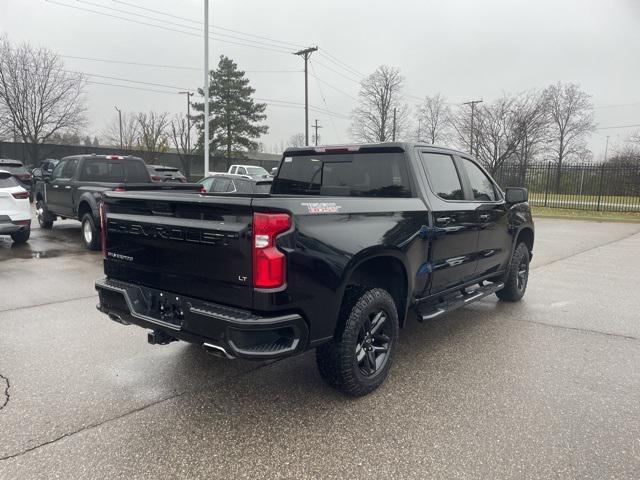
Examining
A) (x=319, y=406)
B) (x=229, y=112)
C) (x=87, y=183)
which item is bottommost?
(x=319, y=406)

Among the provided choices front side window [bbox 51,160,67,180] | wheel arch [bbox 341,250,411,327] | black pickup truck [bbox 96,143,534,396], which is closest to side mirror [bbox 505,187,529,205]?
black pickup truck [bbox 96,143,534,396]

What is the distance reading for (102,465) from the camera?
2.68m

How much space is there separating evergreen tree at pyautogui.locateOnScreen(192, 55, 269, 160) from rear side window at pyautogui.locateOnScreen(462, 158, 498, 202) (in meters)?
41.6

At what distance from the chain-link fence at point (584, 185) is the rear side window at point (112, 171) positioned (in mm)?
18911

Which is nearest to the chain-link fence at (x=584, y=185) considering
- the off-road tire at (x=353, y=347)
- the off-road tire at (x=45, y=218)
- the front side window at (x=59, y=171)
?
the front side window at (x=59, y=171)

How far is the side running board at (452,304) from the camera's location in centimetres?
423

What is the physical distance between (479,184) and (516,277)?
5.02 feet

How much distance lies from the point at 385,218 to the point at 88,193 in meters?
7.72

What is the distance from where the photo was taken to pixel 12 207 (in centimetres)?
918

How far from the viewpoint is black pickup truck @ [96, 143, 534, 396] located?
9.47 feet

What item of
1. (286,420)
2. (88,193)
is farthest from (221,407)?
(88,193)

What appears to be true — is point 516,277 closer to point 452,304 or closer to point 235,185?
point 452,304

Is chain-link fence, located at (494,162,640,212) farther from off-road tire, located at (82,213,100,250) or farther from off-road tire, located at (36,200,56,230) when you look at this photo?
off-road tire, located at (36,200,56,230)

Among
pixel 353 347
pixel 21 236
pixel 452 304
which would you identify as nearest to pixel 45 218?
pixel 21 236
